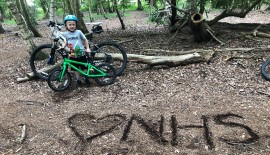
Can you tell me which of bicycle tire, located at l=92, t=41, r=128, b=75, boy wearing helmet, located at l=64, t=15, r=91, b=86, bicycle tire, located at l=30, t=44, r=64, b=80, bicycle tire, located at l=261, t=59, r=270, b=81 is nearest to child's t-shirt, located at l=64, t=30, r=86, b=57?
boy wearing helmet, located at l=64, t=15, r=91, b=86

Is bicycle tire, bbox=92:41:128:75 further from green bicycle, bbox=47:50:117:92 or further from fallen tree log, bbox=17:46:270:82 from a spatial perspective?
green bicycle, bbox=47:50:117:92

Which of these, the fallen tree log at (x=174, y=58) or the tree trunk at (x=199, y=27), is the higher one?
the tree trunk at (x=199, y=27)

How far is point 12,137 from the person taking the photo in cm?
428

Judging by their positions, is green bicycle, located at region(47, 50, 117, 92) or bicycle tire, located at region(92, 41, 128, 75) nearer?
green bicycle, located at region(47, 50, 117, 92)

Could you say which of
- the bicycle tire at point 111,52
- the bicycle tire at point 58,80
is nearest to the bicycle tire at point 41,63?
the bicycle tire at point 58,80

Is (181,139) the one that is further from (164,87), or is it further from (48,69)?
(48,69)

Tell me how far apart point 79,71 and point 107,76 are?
659 millimetres

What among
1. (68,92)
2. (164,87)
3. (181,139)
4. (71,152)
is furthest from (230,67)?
(71,152)

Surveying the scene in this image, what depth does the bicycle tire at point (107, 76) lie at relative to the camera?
6.04 meters

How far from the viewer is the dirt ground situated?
12.9 ft

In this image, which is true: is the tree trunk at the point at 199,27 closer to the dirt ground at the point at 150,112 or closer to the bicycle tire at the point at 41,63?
the dirt ground at the point at 150,112

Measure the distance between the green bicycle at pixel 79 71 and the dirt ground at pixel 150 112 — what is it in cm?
20

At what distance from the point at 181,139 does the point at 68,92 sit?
2.97 meters

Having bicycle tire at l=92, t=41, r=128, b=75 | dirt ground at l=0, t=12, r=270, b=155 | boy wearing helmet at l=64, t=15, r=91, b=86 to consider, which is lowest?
dirt ground at l=0, t=12, r=270, b=155
